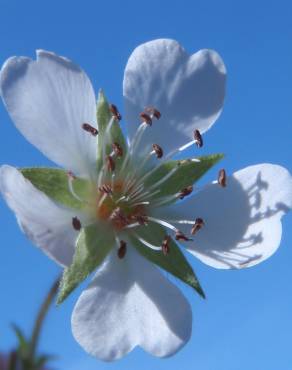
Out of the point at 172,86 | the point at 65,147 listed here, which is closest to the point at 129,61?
the point at 172,86

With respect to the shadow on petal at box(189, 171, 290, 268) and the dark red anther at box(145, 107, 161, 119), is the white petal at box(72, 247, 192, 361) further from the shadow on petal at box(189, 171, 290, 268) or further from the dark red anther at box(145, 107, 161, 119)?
→ the dark red anther at box(145, 107, 161, 119)

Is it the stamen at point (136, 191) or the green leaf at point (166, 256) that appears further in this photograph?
the stamen at point (136, 191)

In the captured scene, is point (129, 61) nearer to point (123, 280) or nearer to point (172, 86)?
point (172, 86)

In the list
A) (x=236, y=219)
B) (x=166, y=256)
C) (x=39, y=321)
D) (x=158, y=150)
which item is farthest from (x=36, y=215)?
(x=39, y=321)

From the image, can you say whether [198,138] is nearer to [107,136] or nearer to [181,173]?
[181,173]

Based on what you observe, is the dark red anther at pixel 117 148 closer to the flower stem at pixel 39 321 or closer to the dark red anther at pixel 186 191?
the dark red anther at pixel 186 191

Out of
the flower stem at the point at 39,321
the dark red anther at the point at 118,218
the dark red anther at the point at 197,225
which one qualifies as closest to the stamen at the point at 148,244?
the dark red anther at the point at 118,218
